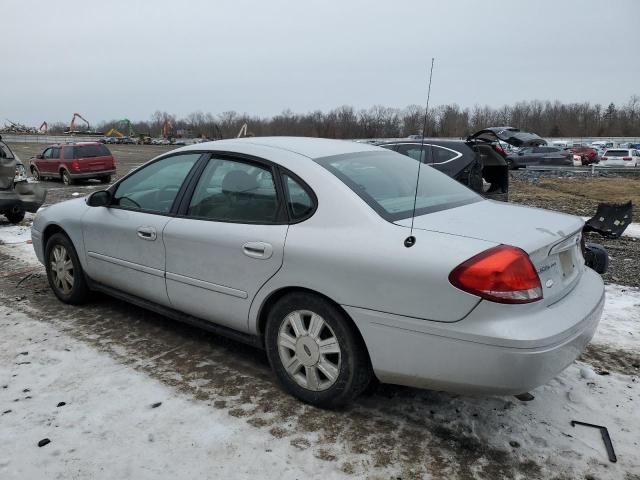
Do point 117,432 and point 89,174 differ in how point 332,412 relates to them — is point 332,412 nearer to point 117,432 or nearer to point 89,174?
point 117,432

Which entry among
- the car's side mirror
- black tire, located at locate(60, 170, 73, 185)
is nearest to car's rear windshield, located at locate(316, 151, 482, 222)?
the car's side mirror

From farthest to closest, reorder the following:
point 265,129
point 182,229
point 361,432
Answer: point 265,129 → point 182,229 → point 361,432

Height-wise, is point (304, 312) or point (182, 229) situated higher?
point (182, 229)

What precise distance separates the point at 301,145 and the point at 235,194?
1.85 feet

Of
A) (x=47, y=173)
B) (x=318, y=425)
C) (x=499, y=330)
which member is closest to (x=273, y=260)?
(x=318, y=425)

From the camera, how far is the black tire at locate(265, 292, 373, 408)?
271cm

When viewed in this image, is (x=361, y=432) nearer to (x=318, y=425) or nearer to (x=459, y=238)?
(x=318, y=425)

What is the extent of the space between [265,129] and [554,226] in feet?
311

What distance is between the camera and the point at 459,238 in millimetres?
2477

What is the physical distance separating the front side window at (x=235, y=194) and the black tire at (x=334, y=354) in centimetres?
53

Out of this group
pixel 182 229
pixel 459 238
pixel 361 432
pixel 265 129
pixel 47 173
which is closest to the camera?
pixel 459 238

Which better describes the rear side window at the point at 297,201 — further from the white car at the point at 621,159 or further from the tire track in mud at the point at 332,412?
the white car at the point at 621,159

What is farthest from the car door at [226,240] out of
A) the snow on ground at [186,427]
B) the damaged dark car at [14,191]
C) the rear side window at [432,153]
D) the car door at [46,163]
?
the car door at [46,163]

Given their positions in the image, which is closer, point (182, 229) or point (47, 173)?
point (182, 229)
